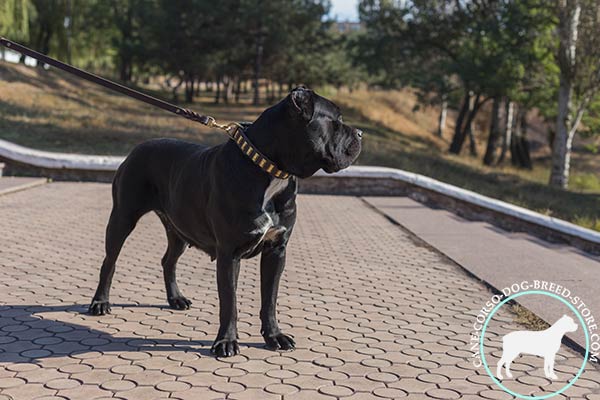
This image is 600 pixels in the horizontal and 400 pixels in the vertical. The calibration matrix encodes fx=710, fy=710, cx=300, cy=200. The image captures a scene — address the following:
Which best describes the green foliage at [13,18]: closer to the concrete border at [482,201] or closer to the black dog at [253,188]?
the concrete border at [482,201]

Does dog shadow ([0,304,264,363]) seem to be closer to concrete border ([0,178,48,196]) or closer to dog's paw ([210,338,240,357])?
dog's paw ([210,338,240,357])

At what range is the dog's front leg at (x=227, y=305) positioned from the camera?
4.14 meters

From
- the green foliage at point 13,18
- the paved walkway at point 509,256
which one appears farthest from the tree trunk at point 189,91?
the paved walkway at point 509,256

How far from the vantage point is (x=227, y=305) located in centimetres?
418

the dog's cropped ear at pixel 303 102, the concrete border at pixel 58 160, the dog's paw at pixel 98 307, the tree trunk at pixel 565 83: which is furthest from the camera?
the tree trunk at pixel 565 83

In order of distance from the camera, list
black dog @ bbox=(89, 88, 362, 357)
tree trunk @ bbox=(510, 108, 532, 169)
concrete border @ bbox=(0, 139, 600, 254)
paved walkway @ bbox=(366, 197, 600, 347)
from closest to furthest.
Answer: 1. black dog @ bbox=(89, 88, 362, 357)
2. paved walkway @ bbox=(366, 197, 600, 347)
3. concrete border @ bbox=(0, 139, 600, 254)
4. tree trunk @ bbox=(510, 108, 532, 169)

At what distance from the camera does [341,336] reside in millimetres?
4805

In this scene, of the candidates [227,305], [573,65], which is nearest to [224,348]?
[227,305]

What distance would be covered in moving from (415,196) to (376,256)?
612 centimetres

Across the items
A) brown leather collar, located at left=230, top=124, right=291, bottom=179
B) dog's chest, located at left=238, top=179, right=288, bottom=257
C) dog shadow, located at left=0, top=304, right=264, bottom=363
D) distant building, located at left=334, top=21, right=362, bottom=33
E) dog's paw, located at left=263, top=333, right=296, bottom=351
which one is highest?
distant building, located at left=334, top=21, right=362, bottom=33
